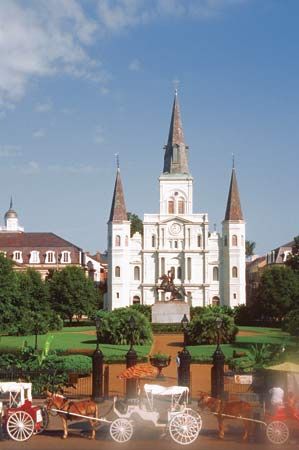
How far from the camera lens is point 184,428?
53.5ft

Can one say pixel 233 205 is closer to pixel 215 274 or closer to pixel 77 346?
pixel 215 274

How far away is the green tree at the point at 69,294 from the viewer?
77125mm

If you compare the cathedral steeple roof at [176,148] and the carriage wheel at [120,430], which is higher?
the cathedral steeple roof at [176,148]

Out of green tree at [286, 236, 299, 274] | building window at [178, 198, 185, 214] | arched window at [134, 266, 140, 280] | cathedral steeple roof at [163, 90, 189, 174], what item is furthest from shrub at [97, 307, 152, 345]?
cathedral steeple roof at [163, 90, 189, 174]

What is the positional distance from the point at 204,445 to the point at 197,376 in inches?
532

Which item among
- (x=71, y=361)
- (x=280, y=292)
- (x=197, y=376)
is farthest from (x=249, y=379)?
(x=280, y=292)

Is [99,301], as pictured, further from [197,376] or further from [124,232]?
[197,376]

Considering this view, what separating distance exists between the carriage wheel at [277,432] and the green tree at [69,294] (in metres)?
61.5

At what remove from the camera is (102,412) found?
20844mm

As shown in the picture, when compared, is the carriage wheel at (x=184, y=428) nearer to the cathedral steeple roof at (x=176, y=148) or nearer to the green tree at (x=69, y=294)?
the green tree at (x=69, y=294)

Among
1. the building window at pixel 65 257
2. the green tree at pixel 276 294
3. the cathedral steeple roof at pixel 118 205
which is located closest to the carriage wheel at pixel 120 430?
the green tree at pixel 276 294

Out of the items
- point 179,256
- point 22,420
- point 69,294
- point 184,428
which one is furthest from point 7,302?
point 179,256

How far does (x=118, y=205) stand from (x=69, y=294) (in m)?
16.4

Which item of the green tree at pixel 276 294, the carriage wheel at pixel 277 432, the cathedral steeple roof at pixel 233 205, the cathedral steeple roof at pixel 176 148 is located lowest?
the carriage wheel at pixel 277 432
